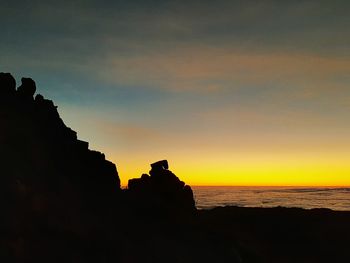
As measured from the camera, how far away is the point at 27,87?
76.4 ft

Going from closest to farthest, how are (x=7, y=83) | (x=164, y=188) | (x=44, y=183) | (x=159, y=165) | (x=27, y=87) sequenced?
(x=44, y=183), (x=7, y=83), (x=27, y=87), (x=164, y=188), (x=159, y=165)

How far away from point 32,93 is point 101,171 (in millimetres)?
6553

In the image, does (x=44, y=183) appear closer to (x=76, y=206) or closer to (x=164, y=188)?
(x=76, y=206)

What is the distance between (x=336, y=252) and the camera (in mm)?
33031

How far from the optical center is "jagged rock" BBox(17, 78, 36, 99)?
75.2 feet

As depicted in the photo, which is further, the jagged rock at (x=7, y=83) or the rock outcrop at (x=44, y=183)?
the jagged rock at (x=7, y=83)

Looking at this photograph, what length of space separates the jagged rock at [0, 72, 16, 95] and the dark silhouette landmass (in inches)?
2.1

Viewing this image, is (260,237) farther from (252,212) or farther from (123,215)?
(123,215)

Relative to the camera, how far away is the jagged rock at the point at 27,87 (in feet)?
75.2

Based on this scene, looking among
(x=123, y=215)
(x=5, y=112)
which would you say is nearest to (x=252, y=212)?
(x=123, y=215)

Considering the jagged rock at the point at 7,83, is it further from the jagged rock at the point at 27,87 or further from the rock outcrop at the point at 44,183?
the jagged rock at the point at 27,87

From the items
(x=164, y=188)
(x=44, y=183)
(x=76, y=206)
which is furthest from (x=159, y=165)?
(x=44, y=183)

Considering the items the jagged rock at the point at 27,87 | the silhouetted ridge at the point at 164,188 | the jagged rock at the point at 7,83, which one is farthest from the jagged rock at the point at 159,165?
the jagged rock at the point at 7,83

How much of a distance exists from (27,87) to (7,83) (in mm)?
1597
